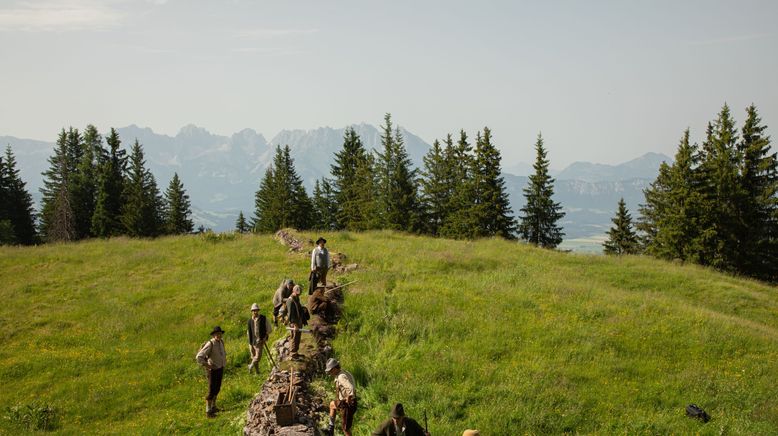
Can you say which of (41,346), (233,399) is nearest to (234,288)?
(41,346)

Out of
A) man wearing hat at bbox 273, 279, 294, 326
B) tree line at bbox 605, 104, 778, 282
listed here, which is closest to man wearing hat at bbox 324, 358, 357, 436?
man wearing hat at bbox 273, 279, 294, 326

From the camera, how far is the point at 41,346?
18328mm

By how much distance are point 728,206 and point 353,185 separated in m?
39.4

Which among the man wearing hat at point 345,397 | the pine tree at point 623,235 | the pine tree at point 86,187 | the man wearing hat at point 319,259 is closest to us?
the man wearing hat at point 345,397

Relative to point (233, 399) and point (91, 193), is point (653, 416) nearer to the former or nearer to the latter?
point (233, 399)

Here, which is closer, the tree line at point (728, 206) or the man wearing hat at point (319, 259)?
the man wearing hat at point (319, 259)

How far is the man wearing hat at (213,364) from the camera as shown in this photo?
42.3ft

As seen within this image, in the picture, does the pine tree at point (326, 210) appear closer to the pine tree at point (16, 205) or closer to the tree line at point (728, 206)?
the pine tree at point (16, 205)

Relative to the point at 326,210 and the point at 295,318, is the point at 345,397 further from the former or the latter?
the point at 326,210

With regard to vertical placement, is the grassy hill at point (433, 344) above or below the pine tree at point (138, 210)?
below

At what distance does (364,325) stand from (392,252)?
1251 cm

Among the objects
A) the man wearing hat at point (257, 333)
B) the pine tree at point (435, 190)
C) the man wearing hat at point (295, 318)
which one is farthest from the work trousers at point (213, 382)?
the pine tree at point (435, 190)

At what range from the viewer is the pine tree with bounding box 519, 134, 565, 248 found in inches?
2184

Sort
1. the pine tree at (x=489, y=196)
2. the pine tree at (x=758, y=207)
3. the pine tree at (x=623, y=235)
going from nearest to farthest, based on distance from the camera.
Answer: the pine tree at (x=758, y=207) → the pine tree at (x=489, y=196) → the pine tree at (x=623, y=235)
